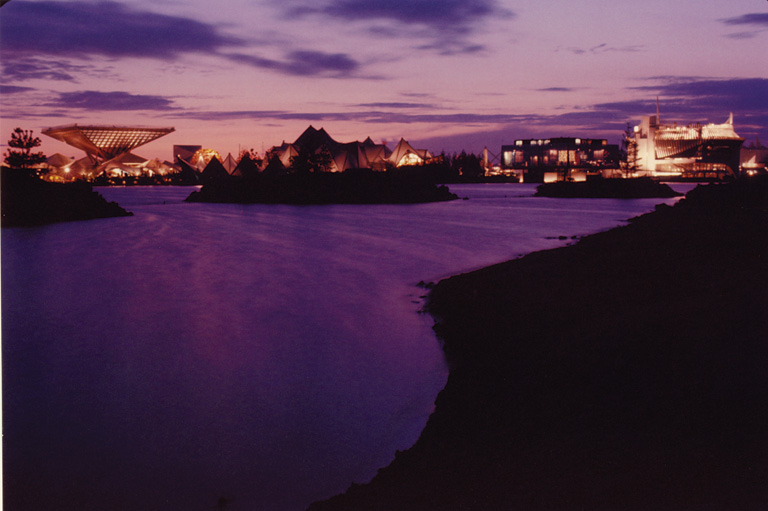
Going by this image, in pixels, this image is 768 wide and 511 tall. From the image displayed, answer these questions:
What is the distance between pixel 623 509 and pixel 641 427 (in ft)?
5.08

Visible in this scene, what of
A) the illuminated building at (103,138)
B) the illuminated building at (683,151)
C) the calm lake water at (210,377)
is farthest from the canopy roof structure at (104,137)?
the illuminated building at (683,151)

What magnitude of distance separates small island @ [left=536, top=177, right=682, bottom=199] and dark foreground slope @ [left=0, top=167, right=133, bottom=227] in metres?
66.1

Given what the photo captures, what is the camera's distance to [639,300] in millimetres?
11109

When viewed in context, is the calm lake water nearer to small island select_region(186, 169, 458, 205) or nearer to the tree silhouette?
the tree silhouette

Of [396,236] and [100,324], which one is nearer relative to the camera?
[100,324]

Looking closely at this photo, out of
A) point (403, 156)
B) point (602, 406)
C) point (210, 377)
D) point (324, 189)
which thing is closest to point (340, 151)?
point (403, 156)

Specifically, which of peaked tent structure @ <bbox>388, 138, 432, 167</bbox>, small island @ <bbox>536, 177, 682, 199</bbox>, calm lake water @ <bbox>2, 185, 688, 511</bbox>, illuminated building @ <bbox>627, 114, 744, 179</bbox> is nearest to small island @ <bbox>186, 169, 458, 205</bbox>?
small island @ <bbox>536, 177, 682, 199</bbox>

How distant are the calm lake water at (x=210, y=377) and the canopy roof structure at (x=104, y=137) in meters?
104

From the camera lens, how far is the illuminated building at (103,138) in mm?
115938

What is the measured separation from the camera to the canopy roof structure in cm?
11571

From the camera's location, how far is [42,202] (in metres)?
45.4

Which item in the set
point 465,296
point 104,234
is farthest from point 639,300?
point 104,234

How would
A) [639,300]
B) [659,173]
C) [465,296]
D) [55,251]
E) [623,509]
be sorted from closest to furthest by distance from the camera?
1. [623,509]
2. [639,300]
3. [465,296]
4. [55,251]
5. [659,173]

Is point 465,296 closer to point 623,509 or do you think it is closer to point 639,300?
point 639,300
